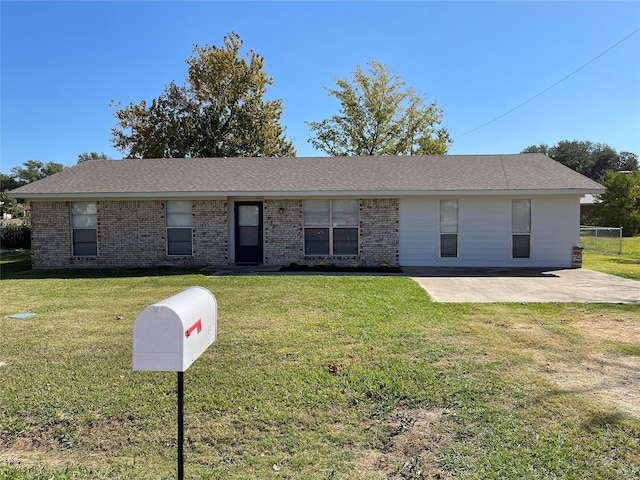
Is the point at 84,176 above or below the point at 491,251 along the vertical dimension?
above

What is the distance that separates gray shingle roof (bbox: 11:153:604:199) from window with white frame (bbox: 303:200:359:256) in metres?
0.65

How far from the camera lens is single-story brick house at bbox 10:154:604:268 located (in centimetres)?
1327

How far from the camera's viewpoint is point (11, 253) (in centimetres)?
2006

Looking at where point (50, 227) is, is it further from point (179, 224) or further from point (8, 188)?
point (8, 188)

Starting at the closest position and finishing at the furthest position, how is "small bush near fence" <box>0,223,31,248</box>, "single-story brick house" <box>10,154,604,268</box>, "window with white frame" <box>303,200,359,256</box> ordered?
"single-story brick house" <box>10,154,604,268</box>
"window with white frame" <box>303,200,359,256</box>
"small bush near fence" <box>0,223,31,248</box>

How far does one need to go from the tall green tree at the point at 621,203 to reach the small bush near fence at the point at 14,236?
3508 cm

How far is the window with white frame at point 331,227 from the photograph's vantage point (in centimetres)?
1370

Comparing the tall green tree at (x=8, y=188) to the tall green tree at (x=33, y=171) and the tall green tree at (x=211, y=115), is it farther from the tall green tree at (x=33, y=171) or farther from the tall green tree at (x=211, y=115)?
the tall green tree at (x=211, y=115)

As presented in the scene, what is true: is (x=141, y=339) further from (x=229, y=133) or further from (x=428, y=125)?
(x=428, y=125)

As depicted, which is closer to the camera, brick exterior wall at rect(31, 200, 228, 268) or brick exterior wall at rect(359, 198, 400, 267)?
brick exterior wall at rect(359, 198, 400, 267)

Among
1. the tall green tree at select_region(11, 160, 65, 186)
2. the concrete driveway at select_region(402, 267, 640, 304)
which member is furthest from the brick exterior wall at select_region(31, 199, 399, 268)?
the tall green tree at select_region(11, 160, 65, 186)

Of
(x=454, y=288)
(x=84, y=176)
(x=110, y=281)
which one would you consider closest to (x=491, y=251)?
(x=454, y=288)

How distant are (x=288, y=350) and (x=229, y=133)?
2612 cm

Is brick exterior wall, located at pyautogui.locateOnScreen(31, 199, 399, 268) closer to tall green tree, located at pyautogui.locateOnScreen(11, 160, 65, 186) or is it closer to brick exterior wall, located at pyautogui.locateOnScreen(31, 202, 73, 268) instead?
brick exterior wall, located at pyautogui.locateOnScreen(31, 202, 73, 268)
